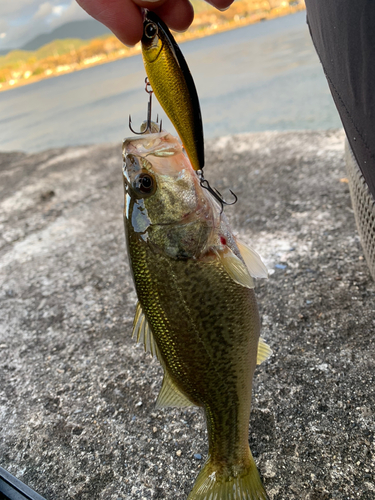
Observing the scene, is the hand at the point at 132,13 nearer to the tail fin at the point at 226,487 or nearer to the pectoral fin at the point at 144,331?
the pectoral fin at the point at 144,331

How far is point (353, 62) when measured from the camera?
1.26 m

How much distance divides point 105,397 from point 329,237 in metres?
2.20

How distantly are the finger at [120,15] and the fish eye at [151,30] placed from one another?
0.27m

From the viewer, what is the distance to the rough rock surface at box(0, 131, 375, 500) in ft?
6.12

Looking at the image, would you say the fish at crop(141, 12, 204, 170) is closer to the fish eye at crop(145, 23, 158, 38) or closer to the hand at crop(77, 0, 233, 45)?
the fish eye at crop(145, 23, 158, 38)

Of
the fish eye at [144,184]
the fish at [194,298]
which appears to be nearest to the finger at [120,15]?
the fish at [194,298]

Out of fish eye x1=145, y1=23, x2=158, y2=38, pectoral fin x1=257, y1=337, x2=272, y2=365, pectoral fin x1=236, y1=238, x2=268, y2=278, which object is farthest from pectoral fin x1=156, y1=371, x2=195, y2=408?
fish eye x1=145, y1=23, x2=158, y2=38

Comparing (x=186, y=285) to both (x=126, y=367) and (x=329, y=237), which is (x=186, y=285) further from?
(x=329, y=237)

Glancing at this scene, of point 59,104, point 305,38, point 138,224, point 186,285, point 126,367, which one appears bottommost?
point 59,104

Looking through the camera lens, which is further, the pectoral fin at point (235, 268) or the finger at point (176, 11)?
the finger at point (176, 11)

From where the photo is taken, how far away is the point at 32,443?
7.21ft

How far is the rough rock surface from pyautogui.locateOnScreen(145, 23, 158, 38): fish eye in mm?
1846

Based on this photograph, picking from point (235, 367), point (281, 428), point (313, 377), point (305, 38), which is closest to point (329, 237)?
point (313, 377)

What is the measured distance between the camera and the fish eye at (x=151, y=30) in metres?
1.32
